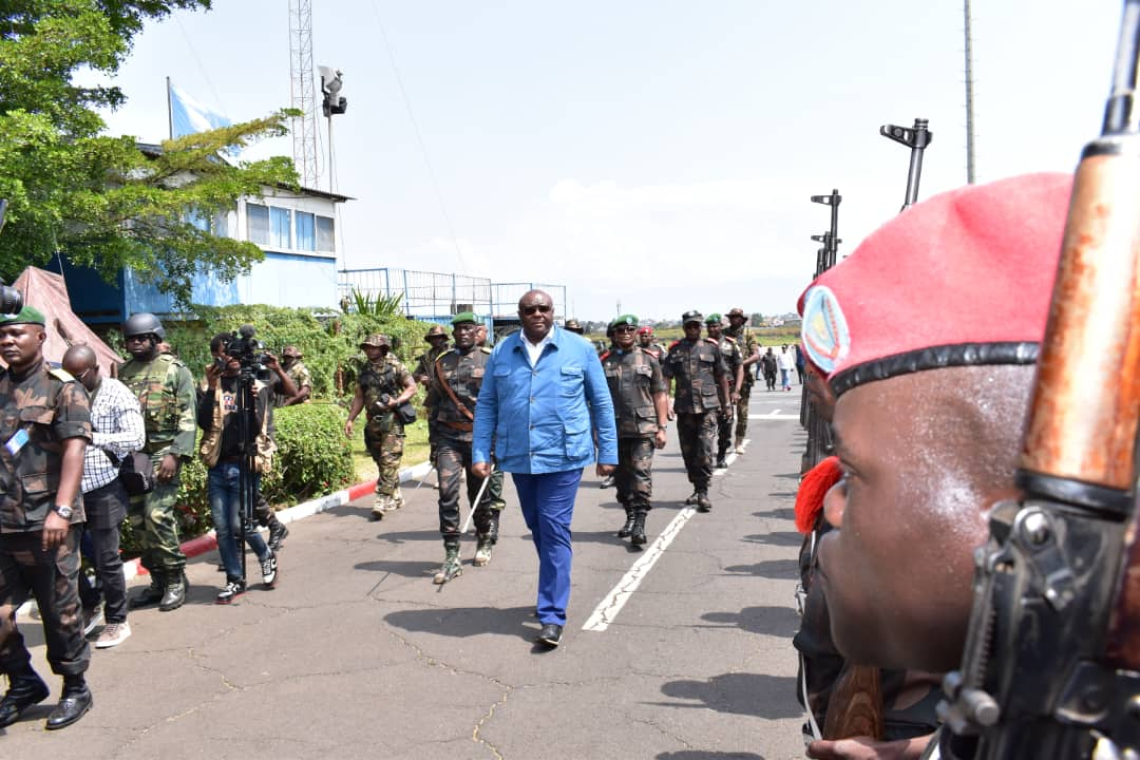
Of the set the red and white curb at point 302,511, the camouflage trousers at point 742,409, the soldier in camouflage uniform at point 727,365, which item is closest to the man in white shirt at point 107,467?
the red and white curb at point 302,511

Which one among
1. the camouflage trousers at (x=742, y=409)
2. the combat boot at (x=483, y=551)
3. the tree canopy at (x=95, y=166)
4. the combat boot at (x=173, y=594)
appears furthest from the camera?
the camouflage trousers at (x=742, y=409)

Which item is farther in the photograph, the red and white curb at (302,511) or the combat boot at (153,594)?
the red and white curb at (302,511)

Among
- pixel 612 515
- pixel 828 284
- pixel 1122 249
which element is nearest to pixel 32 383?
pixel 828 284

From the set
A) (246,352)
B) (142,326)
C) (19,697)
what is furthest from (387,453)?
(19,697)

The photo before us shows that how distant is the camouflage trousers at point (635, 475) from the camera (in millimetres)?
7793

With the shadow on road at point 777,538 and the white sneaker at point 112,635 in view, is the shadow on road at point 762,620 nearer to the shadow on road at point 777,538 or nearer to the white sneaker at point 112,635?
the shadow on road at point 777,538

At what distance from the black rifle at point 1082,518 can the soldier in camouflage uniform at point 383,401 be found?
8644 millimetres

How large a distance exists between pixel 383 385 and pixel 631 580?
12.7ft

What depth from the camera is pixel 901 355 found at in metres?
0.95

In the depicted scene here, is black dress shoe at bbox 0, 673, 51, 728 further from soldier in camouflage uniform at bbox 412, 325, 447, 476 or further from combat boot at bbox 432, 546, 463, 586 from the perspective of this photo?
soldier in camouflage uniform at bbox 412, 325, 447, 476

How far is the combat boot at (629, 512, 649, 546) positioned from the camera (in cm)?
765

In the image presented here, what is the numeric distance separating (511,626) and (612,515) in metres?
3.72

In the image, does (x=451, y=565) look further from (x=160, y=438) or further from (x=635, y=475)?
(x=160, y=438)

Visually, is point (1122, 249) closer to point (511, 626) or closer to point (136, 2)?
point (511, 626)
